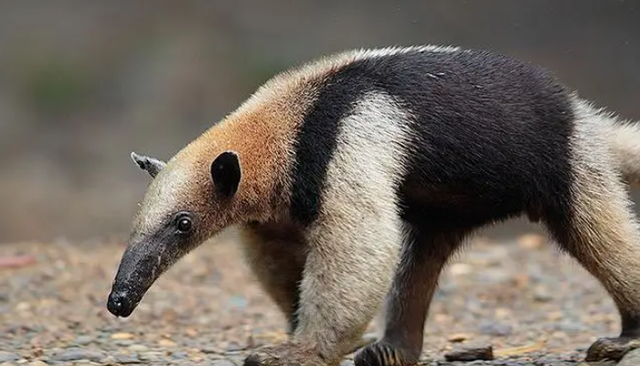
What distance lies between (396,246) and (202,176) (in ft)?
3.54

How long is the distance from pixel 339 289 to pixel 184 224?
2.85ft

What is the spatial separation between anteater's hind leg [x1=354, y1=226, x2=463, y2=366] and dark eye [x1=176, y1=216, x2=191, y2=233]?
164cm

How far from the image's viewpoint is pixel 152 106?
57.8ft

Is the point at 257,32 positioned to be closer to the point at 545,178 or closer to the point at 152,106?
the point at 152,106

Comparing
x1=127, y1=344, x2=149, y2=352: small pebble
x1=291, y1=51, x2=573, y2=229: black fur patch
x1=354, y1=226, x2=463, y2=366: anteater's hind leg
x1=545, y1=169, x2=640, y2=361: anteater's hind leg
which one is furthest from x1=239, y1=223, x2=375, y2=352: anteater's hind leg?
x1=545, y1=169, x2=640, y2=361: anteater's hind leg

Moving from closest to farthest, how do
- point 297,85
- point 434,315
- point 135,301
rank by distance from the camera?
point 135,301, point 297,85, point 434,315

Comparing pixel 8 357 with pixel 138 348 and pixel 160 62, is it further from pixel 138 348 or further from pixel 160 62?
pixel 160 62

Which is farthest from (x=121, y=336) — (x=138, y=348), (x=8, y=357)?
(x=8, y=357)

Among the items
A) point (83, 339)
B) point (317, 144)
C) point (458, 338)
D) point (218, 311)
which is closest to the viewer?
point (317, 144)

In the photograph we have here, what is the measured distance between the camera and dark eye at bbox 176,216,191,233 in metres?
6.42

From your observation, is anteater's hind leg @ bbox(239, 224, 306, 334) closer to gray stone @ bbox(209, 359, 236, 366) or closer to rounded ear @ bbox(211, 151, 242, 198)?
gray stone @ bbox(209, 359, 236, 366)

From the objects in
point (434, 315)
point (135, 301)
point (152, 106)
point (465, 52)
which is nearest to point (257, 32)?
point (152, 106)

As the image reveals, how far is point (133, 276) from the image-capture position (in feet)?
20.4

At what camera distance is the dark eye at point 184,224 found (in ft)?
21.1
